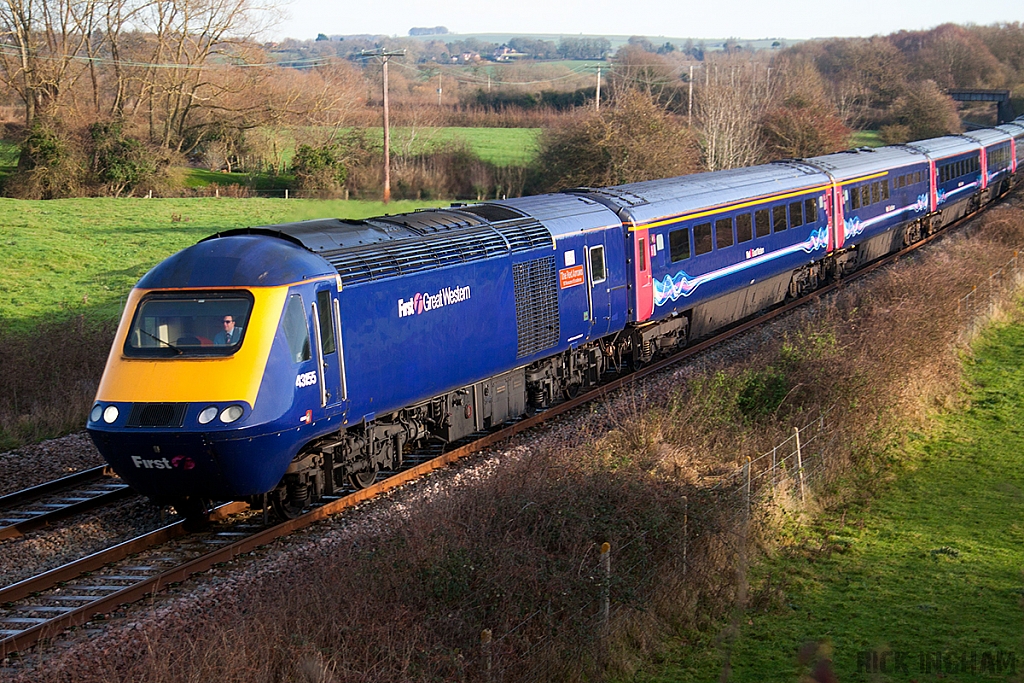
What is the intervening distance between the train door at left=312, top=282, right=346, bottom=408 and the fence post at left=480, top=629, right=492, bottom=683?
416cm

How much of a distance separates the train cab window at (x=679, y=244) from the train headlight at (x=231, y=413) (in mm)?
10670

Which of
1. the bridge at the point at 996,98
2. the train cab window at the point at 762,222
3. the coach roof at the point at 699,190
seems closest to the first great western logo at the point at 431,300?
the coach roof at the point at 699,190

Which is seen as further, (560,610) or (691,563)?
(691,563)

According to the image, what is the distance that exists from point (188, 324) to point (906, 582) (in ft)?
27.7

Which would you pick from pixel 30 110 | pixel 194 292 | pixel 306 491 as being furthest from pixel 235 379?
pixel 30 110

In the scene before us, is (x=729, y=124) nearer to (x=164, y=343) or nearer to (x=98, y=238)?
(x=98, y=238)

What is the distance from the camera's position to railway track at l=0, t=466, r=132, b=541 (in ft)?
37.7

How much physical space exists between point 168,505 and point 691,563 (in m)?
5.94

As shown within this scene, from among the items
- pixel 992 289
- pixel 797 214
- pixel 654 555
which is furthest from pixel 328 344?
pixel 992 289

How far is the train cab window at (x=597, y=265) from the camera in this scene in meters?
16.4

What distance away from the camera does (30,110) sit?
48.3m

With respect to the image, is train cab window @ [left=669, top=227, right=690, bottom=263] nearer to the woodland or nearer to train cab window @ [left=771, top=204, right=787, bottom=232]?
train cab window @ [left=771, top=204, right=787, bottom=232]

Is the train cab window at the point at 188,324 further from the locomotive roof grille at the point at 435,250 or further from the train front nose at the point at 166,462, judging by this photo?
the locomotive roof grille at the point at 435,250

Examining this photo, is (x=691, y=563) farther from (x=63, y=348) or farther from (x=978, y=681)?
(x=63, y=348)
